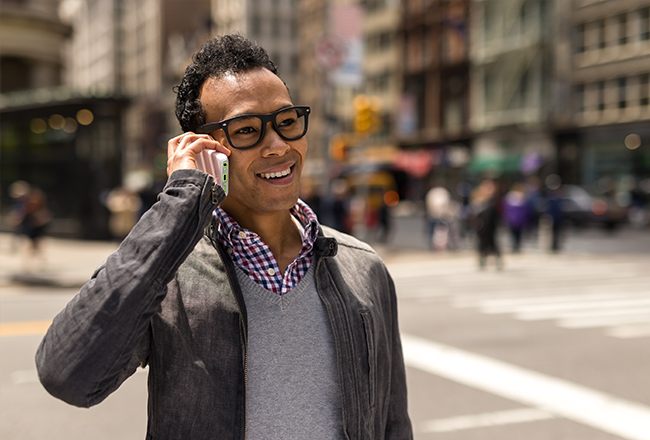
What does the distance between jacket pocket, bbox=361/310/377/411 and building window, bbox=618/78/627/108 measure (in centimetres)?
3648

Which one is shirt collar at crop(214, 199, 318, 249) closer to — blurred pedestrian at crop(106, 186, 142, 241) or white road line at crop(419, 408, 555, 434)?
Answer: white road line at crop(419, 408, 555, 434)

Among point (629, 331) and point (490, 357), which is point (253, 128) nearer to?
point (490, 357)

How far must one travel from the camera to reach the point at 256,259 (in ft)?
5.89

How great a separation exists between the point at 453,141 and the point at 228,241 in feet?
152

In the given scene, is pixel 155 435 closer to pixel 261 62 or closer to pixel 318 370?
pixel 318 370

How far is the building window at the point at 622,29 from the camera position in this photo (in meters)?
34.3

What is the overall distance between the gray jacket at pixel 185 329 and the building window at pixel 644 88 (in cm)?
3576

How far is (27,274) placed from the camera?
1360 cm

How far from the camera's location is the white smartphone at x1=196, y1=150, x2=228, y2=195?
1.68 m

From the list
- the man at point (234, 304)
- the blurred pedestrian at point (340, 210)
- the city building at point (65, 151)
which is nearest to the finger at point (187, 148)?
the man at point (234, 304)

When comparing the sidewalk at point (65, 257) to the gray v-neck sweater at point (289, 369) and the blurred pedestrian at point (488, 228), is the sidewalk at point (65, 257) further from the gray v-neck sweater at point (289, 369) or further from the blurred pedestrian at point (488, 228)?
the gray v-neck sweater at point (289, 369)

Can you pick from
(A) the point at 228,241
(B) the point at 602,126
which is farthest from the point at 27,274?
(B) the point at 602,126

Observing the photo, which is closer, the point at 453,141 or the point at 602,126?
the point at 602,126

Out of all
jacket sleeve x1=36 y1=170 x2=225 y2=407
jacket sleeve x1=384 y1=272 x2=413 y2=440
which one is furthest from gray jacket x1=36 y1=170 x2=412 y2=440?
jacket sleeve x1=384 y1=272 x2=413 y2=440
